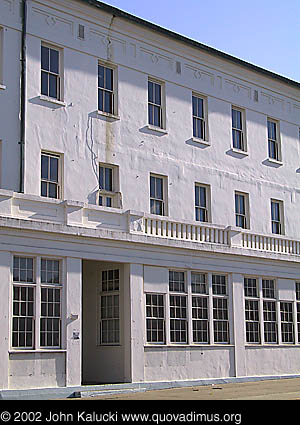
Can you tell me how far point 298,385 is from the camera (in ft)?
89.4

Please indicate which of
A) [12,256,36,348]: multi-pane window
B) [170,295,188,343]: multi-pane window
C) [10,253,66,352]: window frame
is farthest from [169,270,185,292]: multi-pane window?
[12,256,36,348]: multi-pane window

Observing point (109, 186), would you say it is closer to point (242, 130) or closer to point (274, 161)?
point (242, 130)

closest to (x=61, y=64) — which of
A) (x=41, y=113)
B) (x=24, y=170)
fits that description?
(x=41, y=113)

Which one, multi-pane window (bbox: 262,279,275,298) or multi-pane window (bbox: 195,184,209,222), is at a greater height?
multi-pane window (bbox: 195,184,209,222)

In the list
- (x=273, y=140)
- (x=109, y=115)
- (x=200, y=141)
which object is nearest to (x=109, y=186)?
(x=109, y=115)

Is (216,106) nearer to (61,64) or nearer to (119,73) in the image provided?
(119,73)

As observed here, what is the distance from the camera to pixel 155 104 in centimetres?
2966

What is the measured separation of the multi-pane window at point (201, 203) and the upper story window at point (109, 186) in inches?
171

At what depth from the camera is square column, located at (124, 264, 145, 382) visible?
24938 millimetres

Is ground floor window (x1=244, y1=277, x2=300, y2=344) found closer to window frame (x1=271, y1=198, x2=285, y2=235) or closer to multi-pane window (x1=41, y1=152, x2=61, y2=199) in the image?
window frame (x1=271, y1=198, x2=285, y2=235)

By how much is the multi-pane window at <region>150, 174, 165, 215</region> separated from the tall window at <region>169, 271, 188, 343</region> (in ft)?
9.12

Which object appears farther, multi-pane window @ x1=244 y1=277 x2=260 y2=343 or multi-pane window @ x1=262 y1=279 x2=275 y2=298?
multi-pane window @ x1=262 y1=279 x2=275 y2=298

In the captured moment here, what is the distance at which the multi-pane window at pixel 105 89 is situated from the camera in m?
27.8

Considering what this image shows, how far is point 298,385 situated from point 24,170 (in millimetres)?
12251
